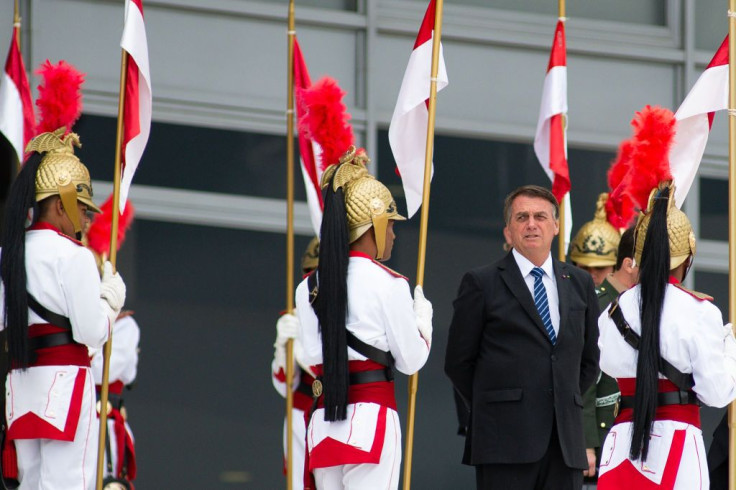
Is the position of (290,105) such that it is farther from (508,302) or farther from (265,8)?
(508,302)

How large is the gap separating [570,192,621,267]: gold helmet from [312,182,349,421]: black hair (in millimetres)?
2635

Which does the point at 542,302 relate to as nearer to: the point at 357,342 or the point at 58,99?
the point at 357,342

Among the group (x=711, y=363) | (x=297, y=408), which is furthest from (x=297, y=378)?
(x=711, y=363)

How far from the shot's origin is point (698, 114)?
26.9ft

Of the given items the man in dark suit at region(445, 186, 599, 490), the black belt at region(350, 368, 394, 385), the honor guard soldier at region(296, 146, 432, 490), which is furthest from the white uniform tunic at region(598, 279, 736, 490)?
the black belt at region(350, 368, 394, 385)

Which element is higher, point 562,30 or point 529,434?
point 562,30

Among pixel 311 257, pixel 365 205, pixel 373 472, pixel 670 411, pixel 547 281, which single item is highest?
pixel 365 205

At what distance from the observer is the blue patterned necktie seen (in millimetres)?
7125

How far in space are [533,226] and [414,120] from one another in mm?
1327

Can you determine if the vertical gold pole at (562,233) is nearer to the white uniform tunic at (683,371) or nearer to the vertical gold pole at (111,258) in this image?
the white uniform tunic at (683,371)

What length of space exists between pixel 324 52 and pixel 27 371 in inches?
175

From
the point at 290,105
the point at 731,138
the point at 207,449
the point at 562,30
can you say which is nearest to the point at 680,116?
the point at 731,138

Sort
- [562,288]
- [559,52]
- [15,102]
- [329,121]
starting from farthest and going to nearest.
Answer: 1. [559,52]
2. [15,102]
3. [329,121]
4. [562,288]

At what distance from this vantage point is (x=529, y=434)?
696cm
